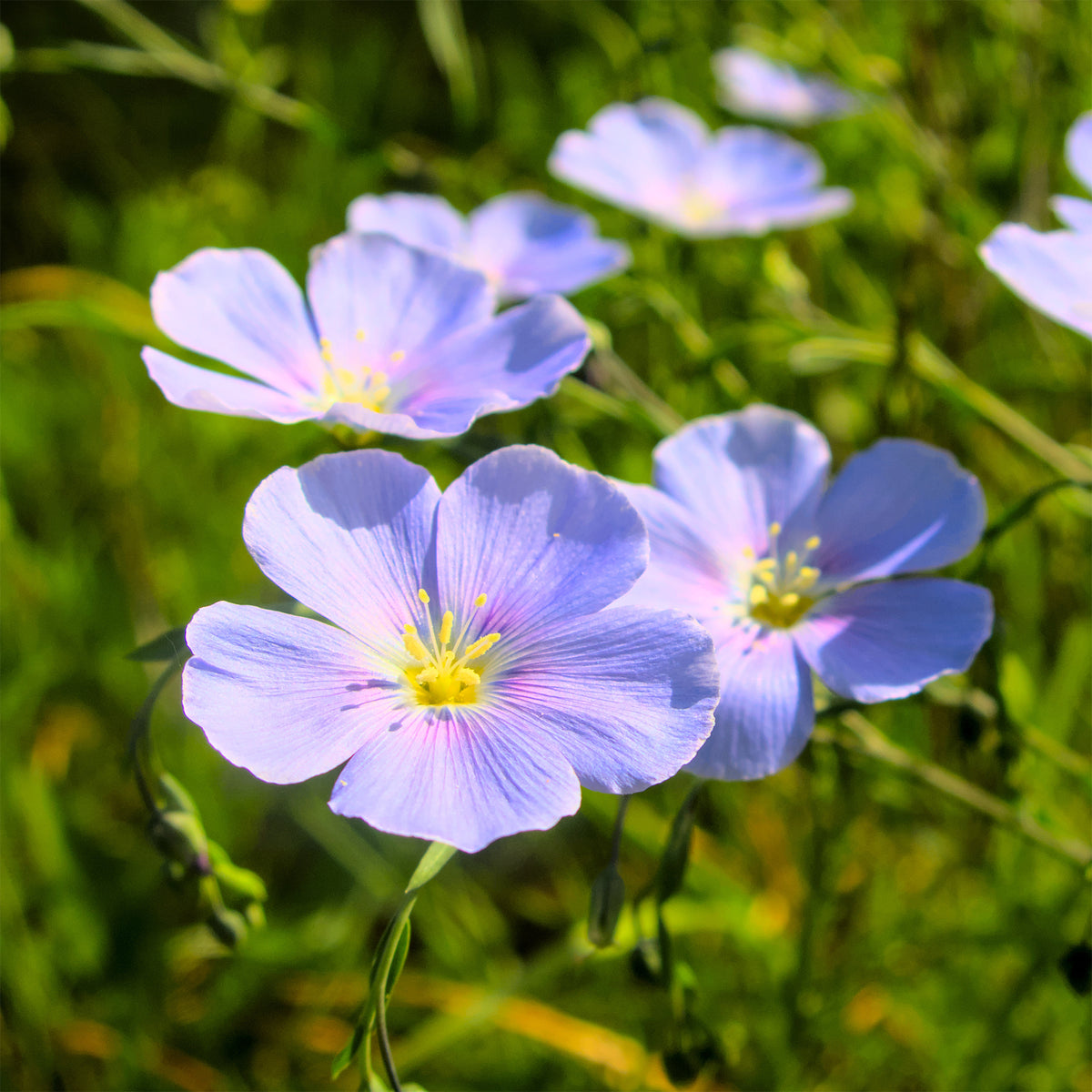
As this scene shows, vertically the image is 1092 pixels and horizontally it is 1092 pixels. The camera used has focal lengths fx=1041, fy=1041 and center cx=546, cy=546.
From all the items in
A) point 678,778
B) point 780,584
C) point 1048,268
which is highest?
point 1048,268

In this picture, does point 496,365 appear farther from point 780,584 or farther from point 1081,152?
point 1081,152

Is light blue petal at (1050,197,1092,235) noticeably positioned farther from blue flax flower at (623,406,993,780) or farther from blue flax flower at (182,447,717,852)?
blue flax flower at (182,447,717,852)

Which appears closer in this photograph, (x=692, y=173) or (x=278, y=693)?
(x=278, y=693)

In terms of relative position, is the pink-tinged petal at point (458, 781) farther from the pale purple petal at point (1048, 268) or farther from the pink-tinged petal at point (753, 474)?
the pale purple petal at point (1048, 268)

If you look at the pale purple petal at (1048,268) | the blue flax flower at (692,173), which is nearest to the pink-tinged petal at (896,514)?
the pale purple petal at (1048,268)

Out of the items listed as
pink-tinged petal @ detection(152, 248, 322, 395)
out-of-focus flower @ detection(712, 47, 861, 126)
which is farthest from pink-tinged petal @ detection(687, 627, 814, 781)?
out-of-focus flower @ detection(712, 47, 861, 126)

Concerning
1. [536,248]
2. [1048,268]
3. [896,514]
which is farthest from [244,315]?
[1048,268]
